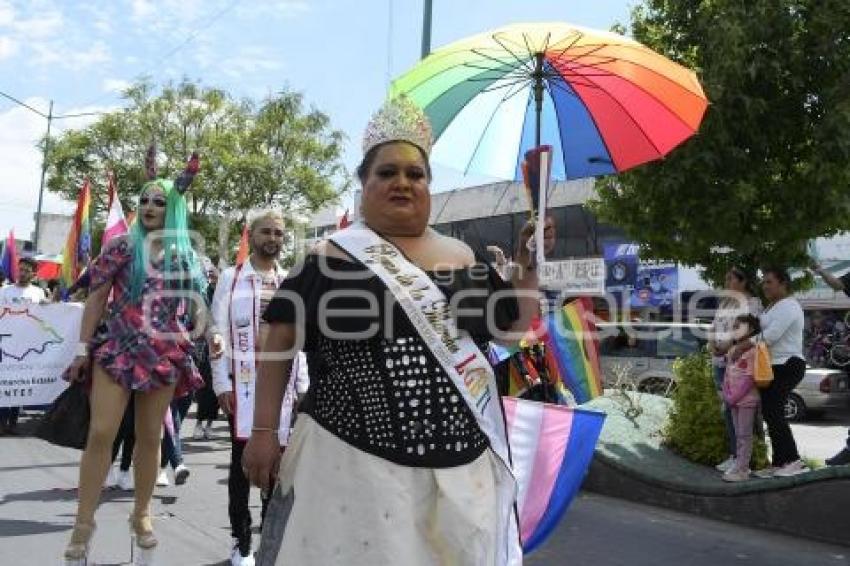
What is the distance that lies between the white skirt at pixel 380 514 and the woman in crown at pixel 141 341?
70.5 inches

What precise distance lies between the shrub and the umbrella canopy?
326 centimetres

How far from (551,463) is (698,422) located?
11.0ft

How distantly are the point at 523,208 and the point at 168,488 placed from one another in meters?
22.6

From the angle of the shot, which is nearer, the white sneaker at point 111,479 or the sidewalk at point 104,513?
the sidewalk at point 104,513

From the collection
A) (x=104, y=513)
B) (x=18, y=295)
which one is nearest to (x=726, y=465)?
(x=104, y=513)

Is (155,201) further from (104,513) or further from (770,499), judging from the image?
(770,499)


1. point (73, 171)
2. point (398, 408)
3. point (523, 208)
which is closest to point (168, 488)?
point (398, 408)

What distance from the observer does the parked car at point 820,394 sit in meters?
13.5

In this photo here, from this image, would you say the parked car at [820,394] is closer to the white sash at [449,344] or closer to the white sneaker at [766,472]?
the white sneaker at [766,472]

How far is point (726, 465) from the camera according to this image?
6.61m

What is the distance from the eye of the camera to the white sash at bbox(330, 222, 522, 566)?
2395mm

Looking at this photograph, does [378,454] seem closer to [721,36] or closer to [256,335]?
[256,335]

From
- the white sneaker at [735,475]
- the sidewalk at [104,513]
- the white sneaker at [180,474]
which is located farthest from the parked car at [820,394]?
the white sneaker at [180,474]

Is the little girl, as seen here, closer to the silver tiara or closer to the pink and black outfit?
the pink and black outfit
